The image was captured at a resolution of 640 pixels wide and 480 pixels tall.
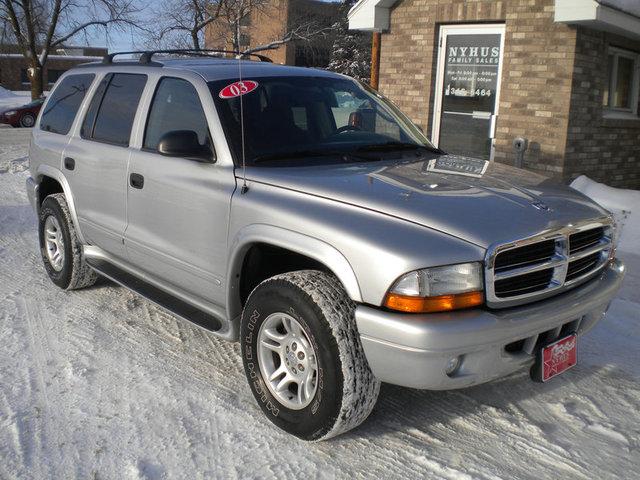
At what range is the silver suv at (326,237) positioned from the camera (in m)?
2.81

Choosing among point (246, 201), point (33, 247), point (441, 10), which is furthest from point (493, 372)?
point (441, 10)

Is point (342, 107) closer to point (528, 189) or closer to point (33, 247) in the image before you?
point (528, 189)

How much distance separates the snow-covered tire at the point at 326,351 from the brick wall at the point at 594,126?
23.4 feet

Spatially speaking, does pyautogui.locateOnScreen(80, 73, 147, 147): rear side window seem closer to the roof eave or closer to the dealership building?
the dealership building

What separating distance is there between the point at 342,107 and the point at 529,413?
2.24 metres

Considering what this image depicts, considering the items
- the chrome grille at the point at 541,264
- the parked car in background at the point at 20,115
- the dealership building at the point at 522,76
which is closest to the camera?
the chrome grille at the point at 541,264

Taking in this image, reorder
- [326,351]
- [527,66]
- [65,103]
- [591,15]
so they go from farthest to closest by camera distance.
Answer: [527,66], [591,15], [65,103], [326,351]

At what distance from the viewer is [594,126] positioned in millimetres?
9664

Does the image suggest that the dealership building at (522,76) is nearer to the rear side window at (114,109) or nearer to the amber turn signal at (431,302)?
the rear side window at (114,109)

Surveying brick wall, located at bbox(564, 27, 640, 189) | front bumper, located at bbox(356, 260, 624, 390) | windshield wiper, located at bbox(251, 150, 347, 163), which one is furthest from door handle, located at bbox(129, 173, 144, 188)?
brick wall, located at bbox(564, 27, 640, 189)

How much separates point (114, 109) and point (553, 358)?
3.41 metres

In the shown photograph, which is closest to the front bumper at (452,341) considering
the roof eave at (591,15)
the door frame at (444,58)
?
the roof eave at (591,15)

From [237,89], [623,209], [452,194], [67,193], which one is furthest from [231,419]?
[623,209]

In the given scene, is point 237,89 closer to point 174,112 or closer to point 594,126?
point 174,112
